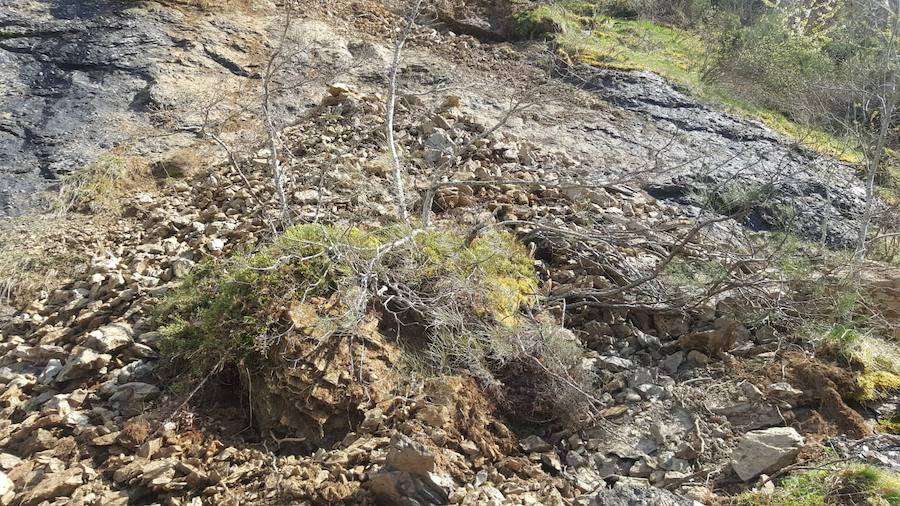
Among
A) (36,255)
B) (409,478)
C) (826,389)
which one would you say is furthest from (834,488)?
(36,255)

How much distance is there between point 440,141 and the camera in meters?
5.10

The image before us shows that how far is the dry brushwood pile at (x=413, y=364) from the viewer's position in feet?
8.32

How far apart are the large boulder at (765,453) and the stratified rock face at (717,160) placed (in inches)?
100

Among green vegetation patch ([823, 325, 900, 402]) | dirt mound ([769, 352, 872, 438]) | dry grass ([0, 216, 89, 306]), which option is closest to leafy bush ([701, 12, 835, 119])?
green vegetation patch ([823, 325, 900, 402])

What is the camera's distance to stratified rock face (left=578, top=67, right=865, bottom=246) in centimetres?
536

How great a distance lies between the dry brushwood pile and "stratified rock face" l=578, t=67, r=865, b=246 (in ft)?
3.95

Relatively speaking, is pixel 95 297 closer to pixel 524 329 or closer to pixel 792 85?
pixel 524 329

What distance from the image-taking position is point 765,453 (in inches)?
103

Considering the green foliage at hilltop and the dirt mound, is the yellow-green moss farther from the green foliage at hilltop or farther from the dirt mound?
the green foliage at hilltop

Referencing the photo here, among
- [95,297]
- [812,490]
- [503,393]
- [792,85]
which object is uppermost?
[792,85]

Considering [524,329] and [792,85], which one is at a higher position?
[792,85]

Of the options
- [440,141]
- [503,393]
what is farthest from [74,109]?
[503,393]

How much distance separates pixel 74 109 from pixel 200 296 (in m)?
3.30

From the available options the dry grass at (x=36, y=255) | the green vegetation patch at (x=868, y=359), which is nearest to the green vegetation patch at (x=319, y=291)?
the dry grass at (x=36, y=255)
